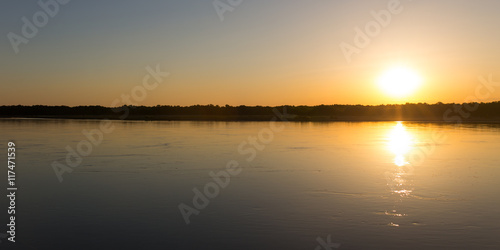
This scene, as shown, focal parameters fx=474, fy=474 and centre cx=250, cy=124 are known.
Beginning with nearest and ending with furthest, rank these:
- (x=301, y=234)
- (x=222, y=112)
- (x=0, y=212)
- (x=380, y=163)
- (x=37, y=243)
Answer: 1. (x=37, y=243)
2. (x=301, y=234)
3. (x=0, y=212)
4. (x=380, y=163)
5. (x=222, y=112)

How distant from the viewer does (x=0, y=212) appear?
36.3 ft

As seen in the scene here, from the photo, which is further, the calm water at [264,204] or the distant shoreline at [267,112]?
the distant shoreline at [267,112]

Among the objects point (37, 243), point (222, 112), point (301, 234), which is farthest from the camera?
point (222, 112)

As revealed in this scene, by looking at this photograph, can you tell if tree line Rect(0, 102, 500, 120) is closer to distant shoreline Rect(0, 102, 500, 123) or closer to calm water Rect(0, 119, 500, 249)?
distant shoreline Rect(0, 102, 500, 123)

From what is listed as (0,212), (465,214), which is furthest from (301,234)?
(0,212)

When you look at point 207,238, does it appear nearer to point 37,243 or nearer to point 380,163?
point 37,243

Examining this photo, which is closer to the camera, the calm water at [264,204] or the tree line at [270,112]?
the calm water at [264,204]

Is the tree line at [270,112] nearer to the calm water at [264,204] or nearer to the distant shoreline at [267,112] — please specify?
the distant shoreline at [267,112]

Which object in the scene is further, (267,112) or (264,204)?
(267,112)

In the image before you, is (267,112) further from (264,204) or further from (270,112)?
(264,204)

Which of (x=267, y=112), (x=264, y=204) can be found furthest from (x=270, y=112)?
(x=264, y=204)

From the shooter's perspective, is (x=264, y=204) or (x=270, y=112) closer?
(x=264, y=204)

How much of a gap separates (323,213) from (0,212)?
7.54 meters

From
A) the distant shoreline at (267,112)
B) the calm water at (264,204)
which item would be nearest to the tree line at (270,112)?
the distant shoreline at (267,112)
